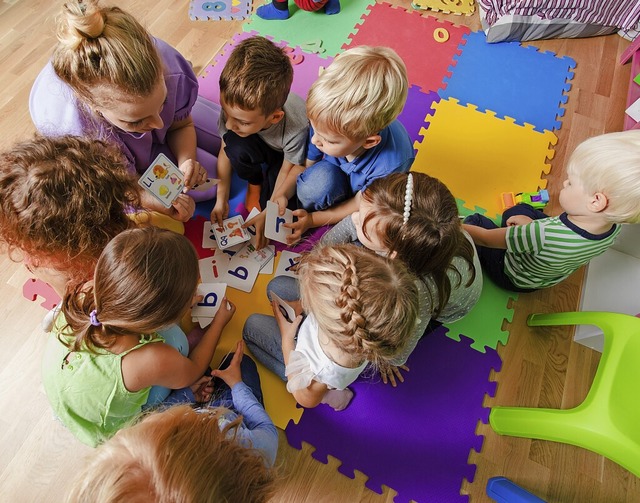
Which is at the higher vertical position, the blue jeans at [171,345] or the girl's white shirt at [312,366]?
the girl's white shirt at [312,366]

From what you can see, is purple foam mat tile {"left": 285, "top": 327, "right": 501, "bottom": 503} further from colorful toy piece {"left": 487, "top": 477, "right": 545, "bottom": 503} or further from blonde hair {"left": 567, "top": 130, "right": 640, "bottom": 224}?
blonde hair {"left": 567, "top": 130, "right": 640, "bottom": 224}

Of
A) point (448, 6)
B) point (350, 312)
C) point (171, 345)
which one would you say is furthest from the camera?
point (448, 6)

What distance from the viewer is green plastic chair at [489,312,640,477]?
1245 millimetres

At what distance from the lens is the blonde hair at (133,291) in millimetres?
1095

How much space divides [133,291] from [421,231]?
2.62 feet

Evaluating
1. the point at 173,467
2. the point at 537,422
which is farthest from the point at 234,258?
the point at 537,422

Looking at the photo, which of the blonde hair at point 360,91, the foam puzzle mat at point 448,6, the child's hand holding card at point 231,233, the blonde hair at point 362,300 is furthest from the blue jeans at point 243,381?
the foam puzzle mat at point 448,6

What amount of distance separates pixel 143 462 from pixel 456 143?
205 centimetres

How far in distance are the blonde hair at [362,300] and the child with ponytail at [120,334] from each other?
15.2 inches

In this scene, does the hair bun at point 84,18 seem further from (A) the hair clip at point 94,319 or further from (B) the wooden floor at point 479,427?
(B) the wooden floor at point 479,427

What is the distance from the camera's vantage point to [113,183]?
A: 4.15ft

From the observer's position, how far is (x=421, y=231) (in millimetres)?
1213

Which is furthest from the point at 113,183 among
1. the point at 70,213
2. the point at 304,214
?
the point at 304,214

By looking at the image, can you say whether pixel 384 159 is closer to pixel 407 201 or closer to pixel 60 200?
pixel 407 201
